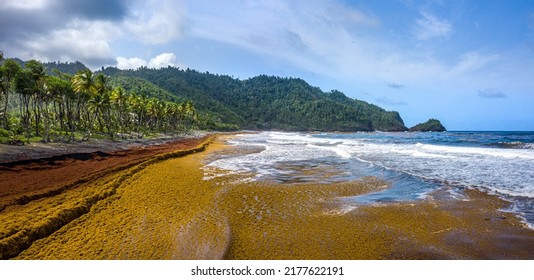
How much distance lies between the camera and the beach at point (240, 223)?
7762 millimetres

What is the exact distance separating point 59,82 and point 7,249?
2014 inches

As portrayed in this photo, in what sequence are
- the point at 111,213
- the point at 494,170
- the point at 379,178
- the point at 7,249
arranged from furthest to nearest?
the point at 494,170 < the point at 379,178 < the point at 111,213 < the point at 7,249

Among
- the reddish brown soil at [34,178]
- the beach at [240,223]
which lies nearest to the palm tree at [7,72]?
the reddish brown soil at [34,178]

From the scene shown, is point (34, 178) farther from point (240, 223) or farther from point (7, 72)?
point (7, 72)

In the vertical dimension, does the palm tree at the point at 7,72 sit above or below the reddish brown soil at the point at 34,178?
above

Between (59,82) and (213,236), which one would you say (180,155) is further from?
(59,82)

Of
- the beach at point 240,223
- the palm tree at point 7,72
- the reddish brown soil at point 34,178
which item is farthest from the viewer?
the palm tree at point 7,72

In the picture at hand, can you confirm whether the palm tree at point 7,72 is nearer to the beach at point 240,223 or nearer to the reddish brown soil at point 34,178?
the reddish brown soil at point 34,178

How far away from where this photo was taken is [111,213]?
420 inches

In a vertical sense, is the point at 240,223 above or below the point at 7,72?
below

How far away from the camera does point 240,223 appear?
10.1m

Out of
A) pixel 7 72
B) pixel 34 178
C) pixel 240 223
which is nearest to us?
pixel 240 223

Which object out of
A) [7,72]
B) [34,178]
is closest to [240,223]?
[34,178]
